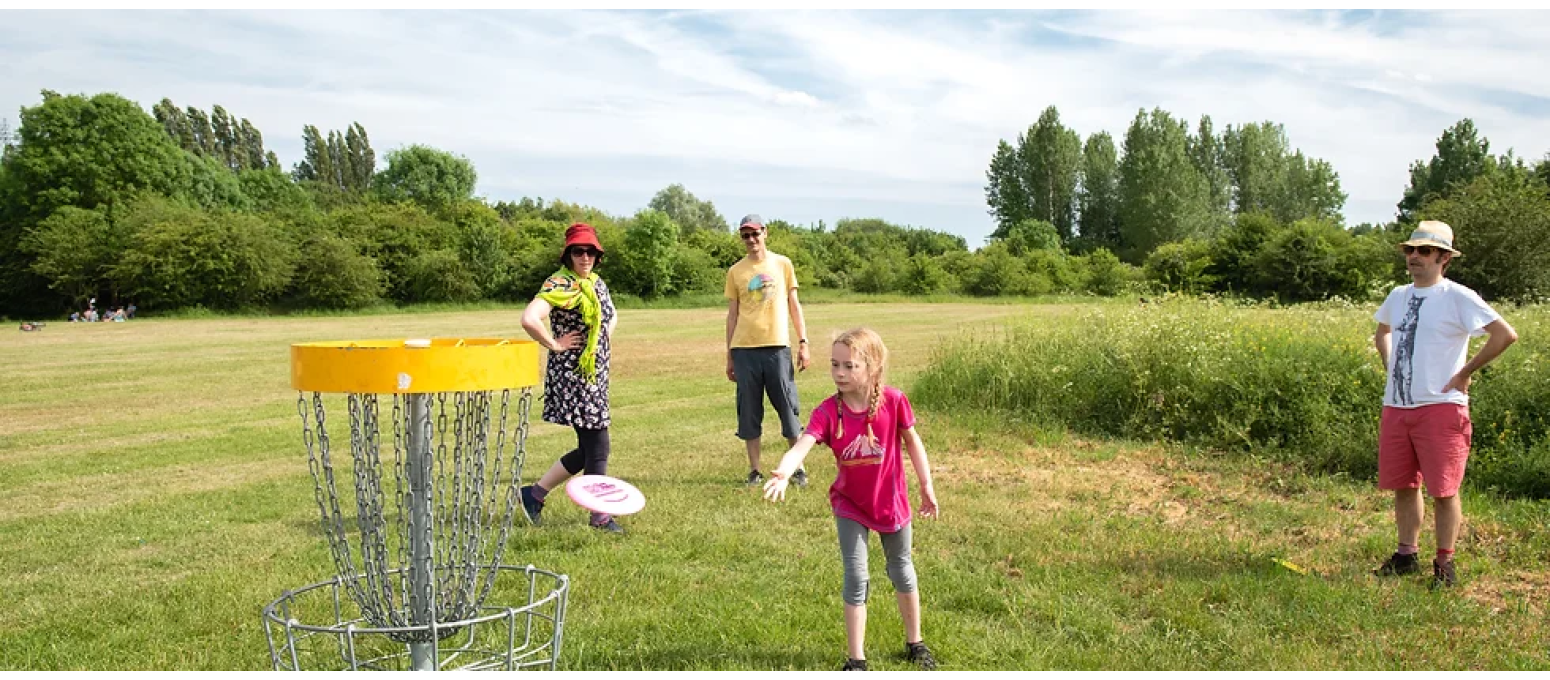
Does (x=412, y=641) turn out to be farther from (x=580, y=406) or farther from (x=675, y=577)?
(x=580, y=406)

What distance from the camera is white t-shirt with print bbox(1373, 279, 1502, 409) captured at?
507 centimetres

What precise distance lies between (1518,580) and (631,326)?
3001cm

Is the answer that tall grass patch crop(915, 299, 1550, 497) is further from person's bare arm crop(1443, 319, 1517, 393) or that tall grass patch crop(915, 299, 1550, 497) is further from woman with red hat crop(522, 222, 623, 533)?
woman with red hat crop(522, 222, 623, 533)

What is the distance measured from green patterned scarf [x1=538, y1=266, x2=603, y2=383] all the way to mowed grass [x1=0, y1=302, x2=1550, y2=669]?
1058 millimetres

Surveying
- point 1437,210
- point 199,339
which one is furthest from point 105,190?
point 1437,210

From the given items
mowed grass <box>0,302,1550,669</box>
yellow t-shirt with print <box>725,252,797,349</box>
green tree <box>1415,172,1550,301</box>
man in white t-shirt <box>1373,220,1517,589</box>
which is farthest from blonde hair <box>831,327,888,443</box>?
green tree <box>1415,172,1550,301</box>

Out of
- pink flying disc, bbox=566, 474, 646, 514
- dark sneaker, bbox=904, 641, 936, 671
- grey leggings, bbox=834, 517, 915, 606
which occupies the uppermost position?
pink flying disc, bbox=566, 474, 646, 514

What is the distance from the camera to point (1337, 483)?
755 centimetres

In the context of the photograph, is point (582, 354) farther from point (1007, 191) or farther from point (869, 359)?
point (1007, 191)

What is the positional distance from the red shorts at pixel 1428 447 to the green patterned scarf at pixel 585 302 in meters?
4.39

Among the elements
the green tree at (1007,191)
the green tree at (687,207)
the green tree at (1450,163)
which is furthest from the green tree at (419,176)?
the green tree at (1450,163)

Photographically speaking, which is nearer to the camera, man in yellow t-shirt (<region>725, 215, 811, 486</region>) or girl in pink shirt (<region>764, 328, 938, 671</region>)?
girl in pink shirt (<region>764, 328, 938, 671</region>)

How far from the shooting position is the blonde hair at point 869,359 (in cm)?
393

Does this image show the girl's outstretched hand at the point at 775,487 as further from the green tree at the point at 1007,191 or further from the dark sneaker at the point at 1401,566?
the green tree at the point at 1007,191
